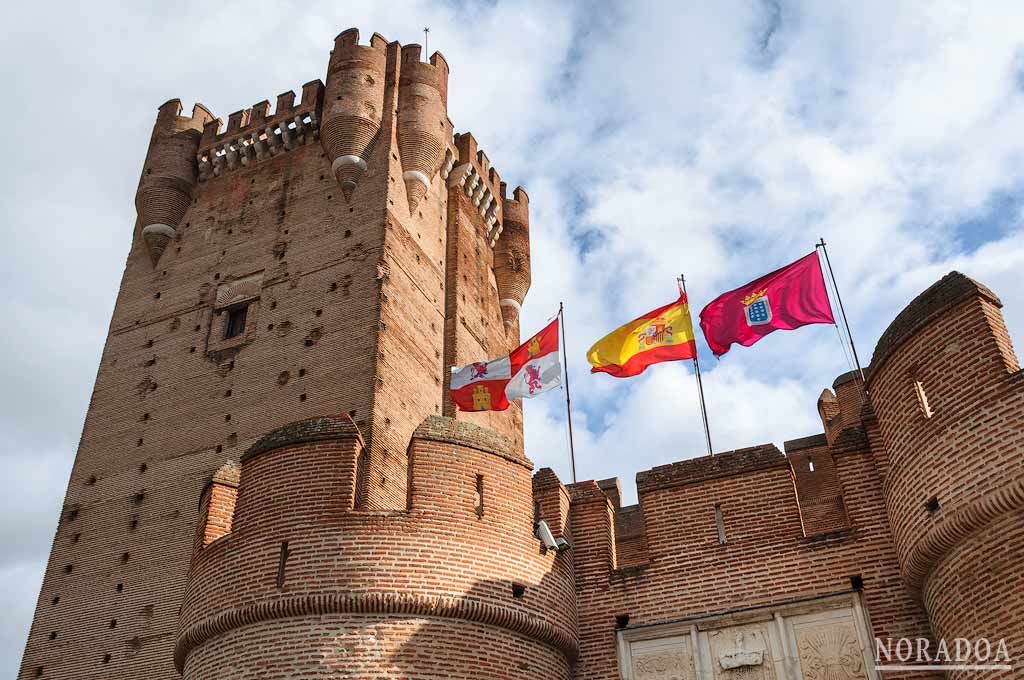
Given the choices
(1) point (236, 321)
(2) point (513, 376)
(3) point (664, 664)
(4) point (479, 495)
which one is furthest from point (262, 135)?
(3) point (664, 664)

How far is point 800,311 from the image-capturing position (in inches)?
564

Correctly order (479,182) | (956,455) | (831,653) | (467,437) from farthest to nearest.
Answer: (479,182)
(467,437)
(831,653)
(956,455)

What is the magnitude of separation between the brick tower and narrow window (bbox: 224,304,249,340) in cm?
13

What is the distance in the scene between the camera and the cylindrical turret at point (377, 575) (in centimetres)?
1062

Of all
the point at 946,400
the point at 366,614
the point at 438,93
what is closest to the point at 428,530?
the point at 366,614

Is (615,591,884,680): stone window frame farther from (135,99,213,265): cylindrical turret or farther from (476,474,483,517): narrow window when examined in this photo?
(135,99,213,265): cylindrical turret

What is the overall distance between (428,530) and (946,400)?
18.4 ft

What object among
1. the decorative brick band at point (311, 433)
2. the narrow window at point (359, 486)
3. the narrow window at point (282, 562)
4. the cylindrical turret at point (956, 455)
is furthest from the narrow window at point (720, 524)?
the narrow window at point (282, 562)

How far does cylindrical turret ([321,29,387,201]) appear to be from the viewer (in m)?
24.0

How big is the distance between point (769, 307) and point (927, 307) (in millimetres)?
4082

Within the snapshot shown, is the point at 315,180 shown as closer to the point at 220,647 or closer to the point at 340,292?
the point at 340,292

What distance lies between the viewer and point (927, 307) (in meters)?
10.6

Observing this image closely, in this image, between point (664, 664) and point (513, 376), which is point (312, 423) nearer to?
point (664, 664)

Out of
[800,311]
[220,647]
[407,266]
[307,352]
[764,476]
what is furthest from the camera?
[407,266]
